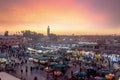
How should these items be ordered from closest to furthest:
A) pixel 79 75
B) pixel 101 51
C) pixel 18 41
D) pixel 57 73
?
pixel 79 75 < pixel 57 73 < pixel 101 51 < pixel 18 41

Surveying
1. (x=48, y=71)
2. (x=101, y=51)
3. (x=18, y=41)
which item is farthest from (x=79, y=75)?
(x=18, y=41)

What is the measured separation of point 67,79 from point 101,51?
3392cm

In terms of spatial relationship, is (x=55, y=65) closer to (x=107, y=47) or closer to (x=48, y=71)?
(x=48, y=71)

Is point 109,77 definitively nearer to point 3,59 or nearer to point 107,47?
point 3,59

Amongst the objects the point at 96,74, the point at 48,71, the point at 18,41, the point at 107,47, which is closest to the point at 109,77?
the point at 96,74

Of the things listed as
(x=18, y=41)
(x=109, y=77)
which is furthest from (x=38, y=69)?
(x=18, y=41)

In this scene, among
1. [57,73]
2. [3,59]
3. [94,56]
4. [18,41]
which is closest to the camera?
[57,73]

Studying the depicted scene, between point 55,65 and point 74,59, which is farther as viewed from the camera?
point 74,59

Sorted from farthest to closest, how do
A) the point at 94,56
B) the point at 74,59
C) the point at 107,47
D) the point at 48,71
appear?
the point at 107,47, the point at 94,56, the point at 74,59, the point at 48,71

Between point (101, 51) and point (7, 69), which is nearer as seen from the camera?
point (7, 69)

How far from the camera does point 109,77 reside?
27797 mm

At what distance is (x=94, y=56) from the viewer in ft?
161

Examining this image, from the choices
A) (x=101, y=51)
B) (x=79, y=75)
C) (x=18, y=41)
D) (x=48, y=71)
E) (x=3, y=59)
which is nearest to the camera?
(x=79, y=75)

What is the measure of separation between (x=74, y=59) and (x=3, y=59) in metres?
14.4
